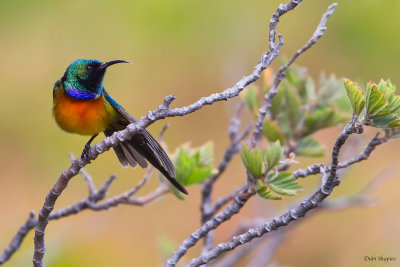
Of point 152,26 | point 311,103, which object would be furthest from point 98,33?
point 311,103

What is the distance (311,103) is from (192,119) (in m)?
2.41

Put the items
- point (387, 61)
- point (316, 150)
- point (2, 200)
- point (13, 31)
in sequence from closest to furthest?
1. point (316, 150)
2. point (2, 200)
3. point (387, 61)
4. point (13, 31)

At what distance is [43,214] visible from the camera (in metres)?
1.79

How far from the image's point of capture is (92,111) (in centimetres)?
283

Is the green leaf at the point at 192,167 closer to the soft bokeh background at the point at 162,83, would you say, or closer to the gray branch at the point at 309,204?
the gray branch at the point at 309,204

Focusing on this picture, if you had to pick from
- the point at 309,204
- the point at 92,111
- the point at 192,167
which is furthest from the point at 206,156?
the point at 309,204

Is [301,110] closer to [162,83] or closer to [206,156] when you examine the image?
[206,156]

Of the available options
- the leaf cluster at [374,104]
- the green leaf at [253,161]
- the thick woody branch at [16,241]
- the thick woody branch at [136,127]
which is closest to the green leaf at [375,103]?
the leaf cluster at [374,104]

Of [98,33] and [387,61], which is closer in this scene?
[387,61]

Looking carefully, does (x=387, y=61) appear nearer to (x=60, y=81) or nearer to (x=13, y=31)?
(x=60, y=81)

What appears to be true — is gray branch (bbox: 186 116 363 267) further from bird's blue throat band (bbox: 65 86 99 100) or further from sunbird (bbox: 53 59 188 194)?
bird's blue throat band (bbox: 65 86 99 100)

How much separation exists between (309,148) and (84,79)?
1148mm

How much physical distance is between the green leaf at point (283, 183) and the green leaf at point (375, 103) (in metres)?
0.38

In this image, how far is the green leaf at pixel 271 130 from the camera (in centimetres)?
242
